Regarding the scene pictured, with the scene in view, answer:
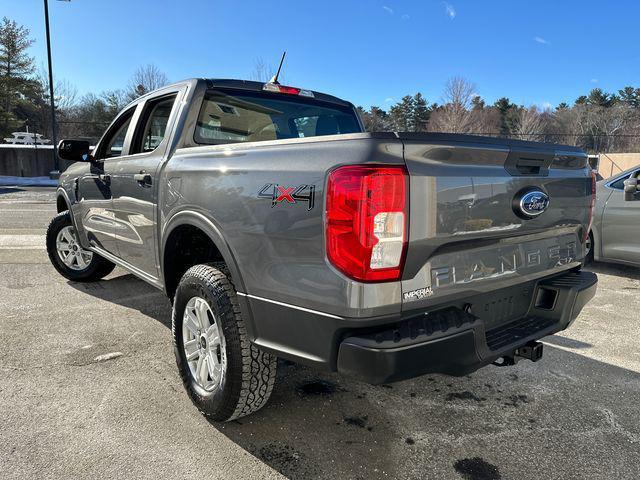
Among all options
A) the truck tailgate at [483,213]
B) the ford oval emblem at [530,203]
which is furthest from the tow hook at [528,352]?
the ford oval emblem at [530,203]

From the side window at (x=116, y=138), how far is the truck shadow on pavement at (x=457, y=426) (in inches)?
95.2

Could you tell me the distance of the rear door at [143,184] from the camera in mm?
3123

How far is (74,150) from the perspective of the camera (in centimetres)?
426

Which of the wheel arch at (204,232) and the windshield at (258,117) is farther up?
the windshield at (258,117)

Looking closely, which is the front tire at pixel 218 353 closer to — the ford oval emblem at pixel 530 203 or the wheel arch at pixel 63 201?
the ford oval emblem at pixel 530 203

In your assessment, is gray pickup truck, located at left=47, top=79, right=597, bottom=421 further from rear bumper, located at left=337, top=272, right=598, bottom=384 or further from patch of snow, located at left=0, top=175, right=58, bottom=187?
patch of snow, located at left=0, top=175, right=58, bottom=187

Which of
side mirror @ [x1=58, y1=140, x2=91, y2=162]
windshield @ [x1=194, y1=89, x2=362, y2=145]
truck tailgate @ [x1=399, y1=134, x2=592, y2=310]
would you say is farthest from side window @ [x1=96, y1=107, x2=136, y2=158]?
truck tailgate @ [x1=399, y1=134, x2=592, y2=310]

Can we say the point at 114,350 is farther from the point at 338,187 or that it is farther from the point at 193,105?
the point at 338,187

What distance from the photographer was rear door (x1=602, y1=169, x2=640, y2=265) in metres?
5.42

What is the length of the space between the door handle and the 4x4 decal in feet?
4.46

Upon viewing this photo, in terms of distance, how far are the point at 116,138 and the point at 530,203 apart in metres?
3.51

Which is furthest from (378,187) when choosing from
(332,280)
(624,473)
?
(624,473)

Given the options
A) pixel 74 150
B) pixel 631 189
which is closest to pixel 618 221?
pixel 631 189

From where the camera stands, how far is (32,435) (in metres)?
2.37
